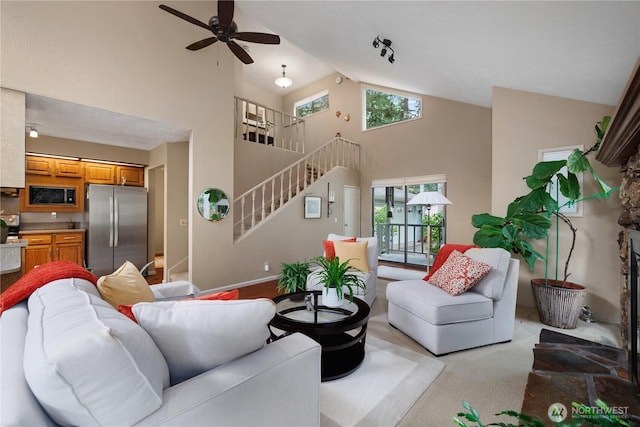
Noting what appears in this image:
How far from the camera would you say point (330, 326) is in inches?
76.0

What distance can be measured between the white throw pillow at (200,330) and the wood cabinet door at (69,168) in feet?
16.7

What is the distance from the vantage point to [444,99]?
218 inches

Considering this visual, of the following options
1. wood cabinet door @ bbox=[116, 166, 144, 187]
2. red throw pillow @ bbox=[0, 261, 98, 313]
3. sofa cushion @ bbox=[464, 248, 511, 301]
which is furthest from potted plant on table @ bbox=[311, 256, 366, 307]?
wood cabinet door @ bbox=[116, 166, 144, 187]

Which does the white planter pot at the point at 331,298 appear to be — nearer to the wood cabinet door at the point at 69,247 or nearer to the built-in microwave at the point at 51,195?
the wood cabinet door at the point at 69,247

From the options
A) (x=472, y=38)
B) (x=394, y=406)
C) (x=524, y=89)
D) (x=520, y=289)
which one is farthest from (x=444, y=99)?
(x=394, y=406)

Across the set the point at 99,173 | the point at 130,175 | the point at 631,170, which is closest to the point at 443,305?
the point at 631,170

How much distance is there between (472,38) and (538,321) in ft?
10.1

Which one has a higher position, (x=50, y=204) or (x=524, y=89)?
(x=524, y=89)

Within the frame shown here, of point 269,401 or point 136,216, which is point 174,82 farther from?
point 269,401

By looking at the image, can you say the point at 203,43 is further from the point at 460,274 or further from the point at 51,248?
the point at 51,248

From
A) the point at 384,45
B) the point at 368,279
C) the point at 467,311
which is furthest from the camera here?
the point at 384,45

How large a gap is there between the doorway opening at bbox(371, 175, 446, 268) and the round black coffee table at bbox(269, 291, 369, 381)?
3.88 metres

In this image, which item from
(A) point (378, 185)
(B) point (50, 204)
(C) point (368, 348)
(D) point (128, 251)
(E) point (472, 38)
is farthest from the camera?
(A) point (378, 185)

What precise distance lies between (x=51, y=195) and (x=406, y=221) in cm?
664
